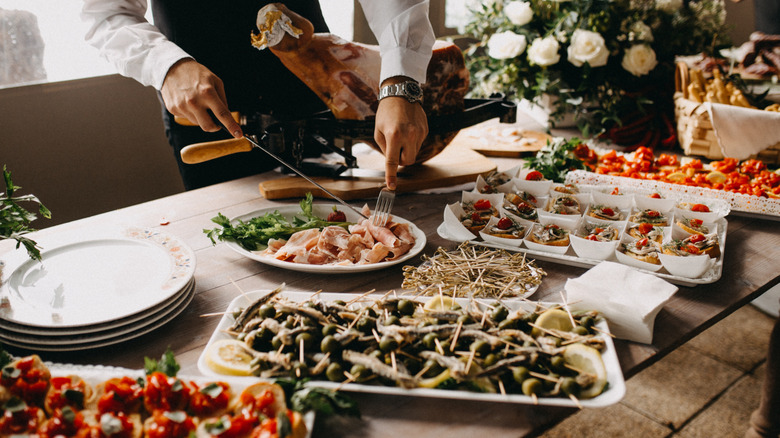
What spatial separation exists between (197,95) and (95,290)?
690mm

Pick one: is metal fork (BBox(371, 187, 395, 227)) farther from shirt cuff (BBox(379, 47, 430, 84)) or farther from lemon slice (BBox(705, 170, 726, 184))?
lemon slice (BBox(705, 170, 726, 184))

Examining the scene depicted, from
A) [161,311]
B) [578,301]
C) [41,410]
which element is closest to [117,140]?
[161,311]

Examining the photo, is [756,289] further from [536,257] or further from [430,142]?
[430,142]

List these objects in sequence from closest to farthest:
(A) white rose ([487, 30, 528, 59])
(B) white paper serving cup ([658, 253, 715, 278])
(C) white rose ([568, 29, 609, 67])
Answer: (B) white paper serving cup ([658, 253, 715, 278]), (C) white rose ([568, 29, 609, 67]), (A) white rose ([487, 30, 528, 59])

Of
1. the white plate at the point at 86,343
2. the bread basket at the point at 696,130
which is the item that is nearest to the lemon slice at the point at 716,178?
the bread basket at the point at 696,130

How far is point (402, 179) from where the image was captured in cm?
241

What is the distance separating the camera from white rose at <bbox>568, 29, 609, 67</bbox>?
278 cm

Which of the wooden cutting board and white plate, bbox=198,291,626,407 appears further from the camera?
the wooden cutting board

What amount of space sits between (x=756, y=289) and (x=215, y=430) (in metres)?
1.49

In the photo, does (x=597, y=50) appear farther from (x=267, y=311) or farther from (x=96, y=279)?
(x=96, y=279)

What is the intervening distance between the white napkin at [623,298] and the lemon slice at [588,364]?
0.60ft

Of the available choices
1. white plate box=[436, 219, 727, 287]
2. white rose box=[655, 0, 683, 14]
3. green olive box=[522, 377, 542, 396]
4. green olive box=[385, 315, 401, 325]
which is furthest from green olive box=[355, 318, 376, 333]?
white rose box=[655, 0, 683, 14]

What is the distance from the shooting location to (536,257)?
5.68ft

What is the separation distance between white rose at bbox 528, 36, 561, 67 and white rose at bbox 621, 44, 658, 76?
0.34 metres
